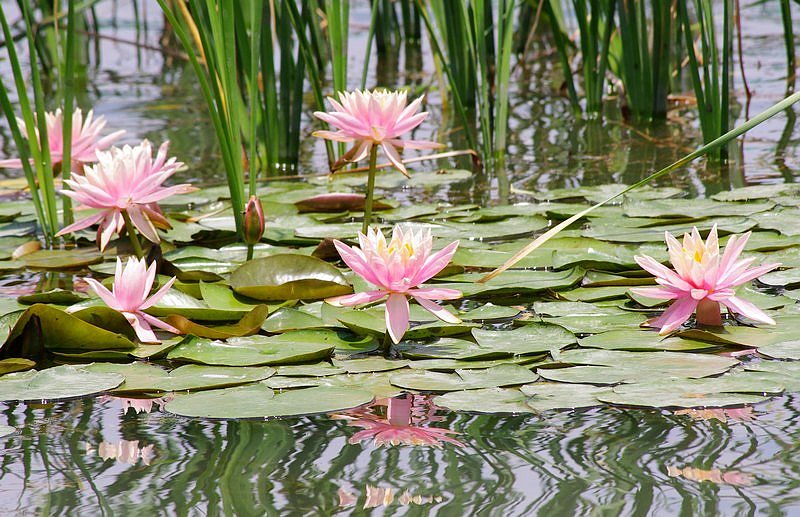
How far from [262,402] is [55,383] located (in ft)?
1.13

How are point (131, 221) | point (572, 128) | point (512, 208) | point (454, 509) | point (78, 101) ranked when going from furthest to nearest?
point (78, 101), point (572, 128), point (512, 208), point (131, 221), point (454, 509)

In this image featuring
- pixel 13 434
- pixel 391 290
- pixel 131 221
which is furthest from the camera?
Answer: pixel 131 221

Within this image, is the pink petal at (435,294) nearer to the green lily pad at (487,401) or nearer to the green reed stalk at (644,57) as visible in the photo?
the green lily pad at (487,401)

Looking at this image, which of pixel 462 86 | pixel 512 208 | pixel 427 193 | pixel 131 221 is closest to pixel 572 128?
pixel 462 86

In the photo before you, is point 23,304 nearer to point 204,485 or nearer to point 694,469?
point 204,485

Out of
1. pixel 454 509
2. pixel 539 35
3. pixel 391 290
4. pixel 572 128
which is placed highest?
pixel 539 35

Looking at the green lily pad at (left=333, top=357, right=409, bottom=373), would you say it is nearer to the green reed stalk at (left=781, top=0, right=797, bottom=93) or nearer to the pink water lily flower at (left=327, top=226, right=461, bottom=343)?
the pink water lily flower at (left=327, top=226, right=461, bottom=343)

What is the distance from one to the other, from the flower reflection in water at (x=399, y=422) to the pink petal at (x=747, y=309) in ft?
1.73

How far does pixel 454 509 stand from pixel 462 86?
10.0 feet

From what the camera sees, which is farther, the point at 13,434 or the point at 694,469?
the point at 13,434

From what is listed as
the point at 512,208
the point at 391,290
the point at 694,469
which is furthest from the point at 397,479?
the point at 512,208

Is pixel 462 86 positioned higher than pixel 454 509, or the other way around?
pixel 462 86

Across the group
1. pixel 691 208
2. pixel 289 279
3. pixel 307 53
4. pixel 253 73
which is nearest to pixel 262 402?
pixel 289 279

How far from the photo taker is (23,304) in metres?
1.89
